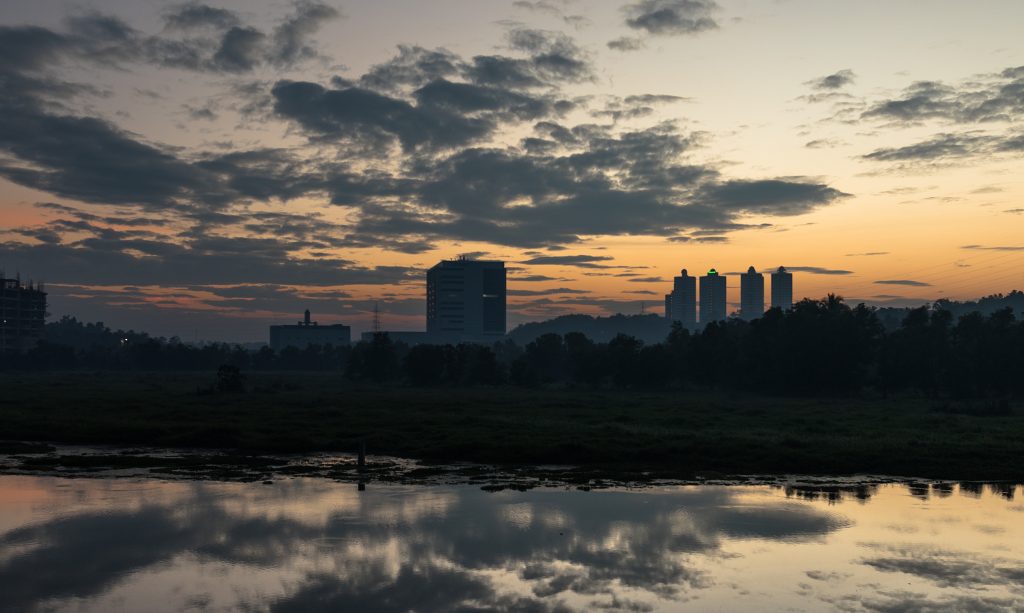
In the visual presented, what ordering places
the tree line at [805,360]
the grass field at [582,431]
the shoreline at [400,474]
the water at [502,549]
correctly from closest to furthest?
the water at [502,549] < the shoreline at [400,474] < the grass field at [582,431] < the tree line at [805,360]

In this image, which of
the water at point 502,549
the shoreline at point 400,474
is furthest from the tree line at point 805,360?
the water at point 502,549

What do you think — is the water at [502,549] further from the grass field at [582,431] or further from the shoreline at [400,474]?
the grass field at [582,431]

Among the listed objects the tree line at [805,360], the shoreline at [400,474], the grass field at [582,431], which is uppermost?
the tree line at [805,360]

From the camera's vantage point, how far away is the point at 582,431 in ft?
222

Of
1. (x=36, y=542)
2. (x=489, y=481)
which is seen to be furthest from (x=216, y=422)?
(x=36, y=542)

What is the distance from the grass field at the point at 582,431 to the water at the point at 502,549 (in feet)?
32.5

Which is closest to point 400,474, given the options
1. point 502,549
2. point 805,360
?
point 502,549

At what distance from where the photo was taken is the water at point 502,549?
24.4 metres

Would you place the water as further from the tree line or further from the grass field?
the tree line

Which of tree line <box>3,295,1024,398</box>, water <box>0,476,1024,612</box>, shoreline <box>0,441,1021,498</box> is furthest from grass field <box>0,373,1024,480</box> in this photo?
tree line <box>3,295,1024,398</box>

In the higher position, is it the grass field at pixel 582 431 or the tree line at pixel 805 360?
the tree line at pixel 805 360

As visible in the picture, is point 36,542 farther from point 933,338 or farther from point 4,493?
point 933,338

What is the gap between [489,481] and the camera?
46.5 meters

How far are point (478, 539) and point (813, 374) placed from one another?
104076 millimetres
